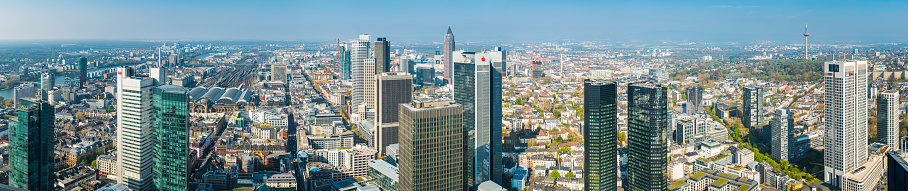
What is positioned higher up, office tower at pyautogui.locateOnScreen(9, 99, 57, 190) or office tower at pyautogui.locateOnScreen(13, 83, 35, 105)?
office tower at pyautogui.locateOnScreen(13, 83, 35, 105)

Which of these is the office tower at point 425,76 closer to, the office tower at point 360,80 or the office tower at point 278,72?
the office tower at point 360,80

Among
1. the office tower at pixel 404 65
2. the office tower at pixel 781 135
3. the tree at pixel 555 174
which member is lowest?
the tree at pixel 555 174

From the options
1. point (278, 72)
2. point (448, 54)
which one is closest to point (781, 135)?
point (448, 54)

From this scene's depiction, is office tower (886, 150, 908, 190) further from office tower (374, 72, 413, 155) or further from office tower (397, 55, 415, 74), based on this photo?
office tower (397, 55, 415, 74)

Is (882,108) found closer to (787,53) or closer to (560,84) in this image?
(560,84)

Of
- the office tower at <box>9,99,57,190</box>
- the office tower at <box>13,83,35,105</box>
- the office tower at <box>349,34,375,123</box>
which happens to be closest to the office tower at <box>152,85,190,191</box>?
the office tower at <box>9,99,57,190</box>

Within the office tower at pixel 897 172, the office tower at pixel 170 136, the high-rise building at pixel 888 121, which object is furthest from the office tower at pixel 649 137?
the high-rise building at pixel 888 121

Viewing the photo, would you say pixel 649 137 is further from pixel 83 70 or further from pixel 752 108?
pixel 83 70
